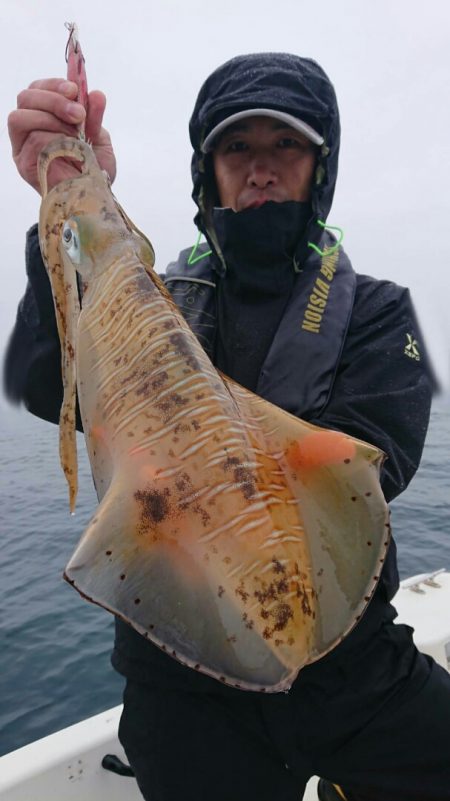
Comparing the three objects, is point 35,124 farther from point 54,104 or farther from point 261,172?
point 261,172

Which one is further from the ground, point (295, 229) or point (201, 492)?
point (295, 229)

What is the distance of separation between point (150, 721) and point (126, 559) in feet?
4.86

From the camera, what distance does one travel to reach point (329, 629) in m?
1.64

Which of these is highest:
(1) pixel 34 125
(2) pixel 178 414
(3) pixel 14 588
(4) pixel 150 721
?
(1) pixel 34 125

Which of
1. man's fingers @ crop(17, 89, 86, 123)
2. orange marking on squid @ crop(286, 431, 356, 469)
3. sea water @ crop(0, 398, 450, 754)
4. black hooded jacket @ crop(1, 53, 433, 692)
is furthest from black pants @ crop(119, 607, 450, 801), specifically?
man's fingers @ crop(17, 89, 86, 123)

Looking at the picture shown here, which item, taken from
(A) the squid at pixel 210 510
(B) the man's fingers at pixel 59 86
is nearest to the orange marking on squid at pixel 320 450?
(A) the squid at pixel 210 510

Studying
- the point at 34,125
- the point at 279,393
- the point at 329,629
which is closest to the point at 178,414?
the point at 329,629

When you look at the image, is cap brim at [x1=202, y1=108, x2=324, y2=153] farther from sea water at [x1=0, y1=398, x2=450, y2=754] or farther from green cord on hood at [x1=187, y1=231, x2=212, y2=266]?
sea water at [x1=0, y1=398, x2=450, y2=754]

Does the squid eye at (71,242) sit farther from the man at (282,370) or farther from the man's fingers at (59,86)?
the man's fingers at (59,86)

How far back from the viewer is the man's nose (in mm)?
3160

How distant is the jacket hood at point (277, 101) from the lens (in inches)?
122

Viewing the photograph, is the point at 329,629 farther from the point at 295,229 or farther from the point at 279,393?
the point at 295,229

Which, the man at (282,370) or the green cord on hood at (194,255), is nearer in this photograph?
the man at (282,370)

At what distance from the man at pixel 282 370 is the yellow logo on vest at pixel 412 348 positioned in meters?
0.04
